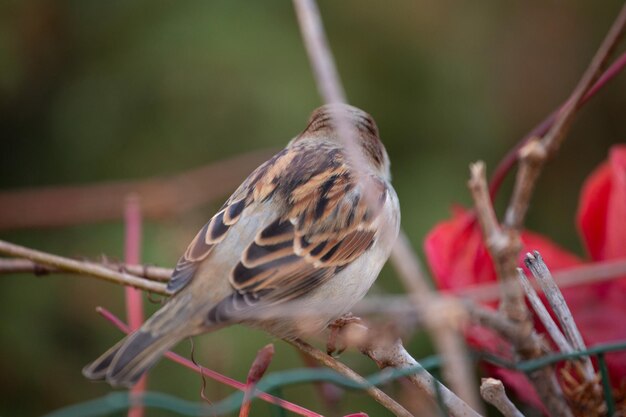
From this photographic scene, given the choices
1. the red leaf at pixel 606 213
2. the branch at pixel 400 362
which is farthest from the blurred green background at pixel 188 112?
the branch at pixel 400 362

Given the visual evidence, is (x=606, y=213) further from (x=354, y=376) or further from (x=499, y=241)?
(x=499, y=241)

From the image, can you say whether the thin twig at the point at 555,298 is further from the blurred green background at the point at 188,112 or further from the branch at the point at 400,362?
the blurred green background at the point at 188,112

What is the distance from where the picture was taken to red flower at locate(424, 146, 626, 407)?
1.64 meters

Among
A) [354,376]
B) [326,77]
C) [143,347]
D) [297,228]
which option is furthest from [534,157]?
[297,228]

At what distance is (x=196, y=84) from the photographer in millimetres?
3186

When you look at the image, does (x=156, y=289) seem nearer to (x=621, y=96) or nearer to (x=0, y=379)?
(x=0, y=379)

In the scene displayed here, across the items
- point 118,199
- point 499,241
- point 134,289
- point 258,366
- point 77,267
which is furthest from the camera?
point 118,199

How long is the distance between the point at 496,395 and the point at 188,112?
216 cm

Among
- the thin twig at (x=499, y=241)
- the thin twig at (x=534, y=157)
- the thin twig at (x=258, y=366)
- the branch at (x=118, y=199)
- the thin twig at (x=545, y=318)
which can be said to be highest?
the branch at (x=118, y=199)

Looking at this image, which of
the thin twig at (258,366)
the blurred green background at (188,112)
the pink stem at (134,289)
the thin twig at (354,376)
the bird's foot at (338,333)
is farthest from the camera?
the blurred green background at (188,112)

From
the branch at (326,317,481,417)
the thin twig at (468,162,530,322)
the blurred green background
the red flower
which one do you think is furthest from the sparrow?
the blurred green background

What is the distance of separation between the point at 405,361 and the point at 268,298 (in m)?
0.40

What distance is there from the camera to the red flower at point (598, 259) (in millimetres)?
1644

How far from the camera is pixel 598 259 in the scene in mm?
1807
